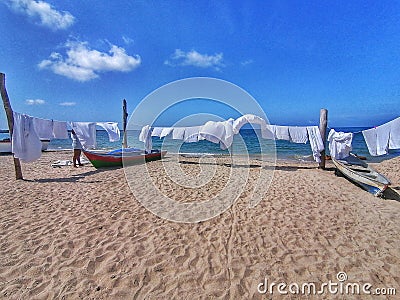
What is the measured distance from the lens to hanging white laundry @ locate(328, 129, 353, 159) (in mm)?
8008

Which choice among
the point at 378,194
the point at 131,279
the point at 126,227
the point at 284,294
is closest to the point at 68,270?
the point at 131,279

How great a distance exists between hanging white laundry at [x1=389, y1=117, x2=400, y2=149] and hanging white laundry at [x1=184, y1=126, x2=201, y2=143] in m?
7.71

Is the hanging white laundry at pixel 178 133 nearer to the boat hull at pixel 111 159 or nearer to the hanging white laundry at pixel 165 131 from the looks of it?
the hanging white laundry at pixel 165 131

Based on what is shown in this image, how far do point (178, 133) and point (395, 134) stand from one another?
9.23m

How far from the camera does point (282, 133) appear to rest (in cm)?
1014

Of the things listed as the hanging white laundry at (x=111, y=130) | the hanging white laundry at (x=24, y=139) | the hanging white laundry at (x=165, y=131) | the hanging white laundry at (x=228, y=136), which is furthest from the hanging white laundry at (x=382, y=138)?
the hanging white laundry at (x=24, y=139)

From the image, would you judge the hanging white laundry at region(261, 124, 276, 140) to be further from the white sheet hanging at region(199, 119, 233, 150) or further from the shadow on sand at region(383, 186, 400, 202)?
the shadow on sand at region(383, 186, 400, 202)

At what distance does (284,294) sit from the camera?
7.93ft

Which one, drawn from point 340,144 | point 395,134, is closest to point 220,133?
point 340,144

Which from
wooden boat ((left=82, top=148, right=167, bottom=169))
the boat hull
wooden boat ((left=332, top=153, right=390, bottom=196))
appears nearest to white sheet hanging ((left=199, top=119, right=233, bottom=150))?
wooden boat ((left=82, top=148, right=167, bottom=169))

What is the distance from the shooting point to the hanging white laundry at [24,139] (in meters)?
6.48

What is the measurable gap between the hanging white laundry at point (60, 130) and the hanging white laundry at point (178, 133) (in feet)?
17.8

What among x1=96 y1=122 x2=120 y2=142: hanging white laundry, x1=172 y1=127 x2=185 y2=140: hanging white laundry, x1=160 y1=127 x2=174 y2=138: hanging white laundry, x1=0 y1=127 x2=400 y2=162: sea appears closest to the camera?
x1=96 y1=122 x2=120 y2=142: hanging white laundry

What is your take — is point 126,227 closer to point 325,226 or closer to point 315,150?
point 325,226
